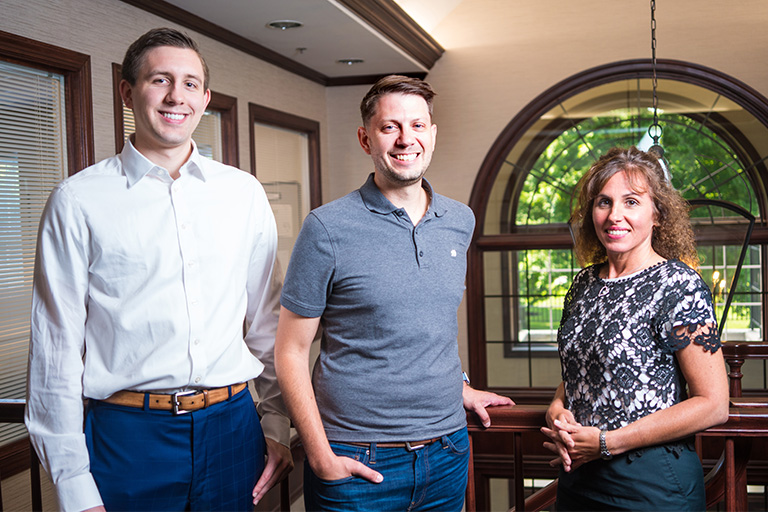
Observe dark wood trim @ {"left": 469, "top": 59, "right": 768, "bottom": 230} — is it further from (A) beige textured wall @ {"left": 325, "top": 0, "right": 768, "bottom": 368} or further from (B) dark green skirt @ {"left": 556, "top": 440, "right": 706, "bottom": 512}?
(B) dark green skirt @ {"left": 556, "top": 440, "right": 706, "bottom": 512}

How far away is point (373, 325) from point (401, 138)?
15.3 inches

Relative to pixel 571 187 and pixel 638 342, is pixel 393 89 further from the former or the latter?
pixel 571 187

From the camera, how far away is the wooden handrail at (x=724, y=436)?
1387 millimetres

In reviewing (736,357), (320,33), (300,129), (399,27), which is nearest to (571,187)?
(399,27)

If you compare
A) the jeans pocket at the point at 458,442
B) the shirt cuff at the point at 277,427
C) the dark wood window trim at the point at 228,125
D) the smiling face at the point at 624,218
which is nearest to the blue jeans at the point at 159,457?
the shirt cuff at the point at 277,427

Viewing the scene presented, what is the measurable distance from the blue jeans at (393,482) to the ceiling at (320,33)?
2.73 meters

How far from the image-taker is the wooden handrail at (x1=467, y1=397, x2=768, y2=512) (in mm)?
1387

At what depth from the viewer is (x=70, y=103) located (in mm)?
3051

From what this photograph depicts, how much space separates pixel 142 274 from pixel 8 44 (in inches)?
71.4

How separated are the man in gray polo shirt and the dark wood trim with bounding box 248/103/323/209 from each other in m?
3.24

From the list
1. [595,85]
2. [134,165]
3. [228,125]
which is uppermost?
[595,85]

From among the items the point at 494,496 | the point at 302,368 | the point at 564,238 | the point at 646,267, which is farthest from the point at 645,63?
the point at 302,368

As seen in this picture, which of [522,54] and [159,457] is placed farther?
[522,54]

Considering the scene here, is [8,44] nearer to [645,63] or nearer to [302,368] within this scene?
[302,368]
